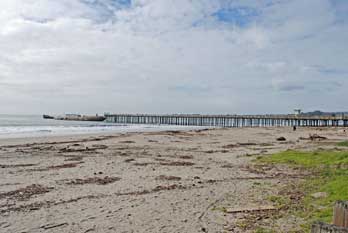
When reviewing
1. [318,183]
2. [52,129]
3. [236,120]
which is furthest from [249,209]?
[236,120]

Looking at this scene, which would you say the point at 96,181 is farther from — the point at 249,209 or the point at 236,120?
the point at 236,120

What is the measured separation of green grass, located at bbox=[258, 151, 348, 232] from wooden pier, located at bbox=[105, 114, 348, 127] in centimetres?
5470

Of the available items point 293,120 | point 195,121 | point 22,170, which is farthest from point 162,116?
point 22,170

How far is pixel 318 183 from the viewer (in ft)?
31.6

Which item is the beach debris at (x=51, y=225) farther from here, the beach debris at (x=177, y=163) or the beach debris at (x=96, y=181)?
the beach debris at (x=177, y=163)

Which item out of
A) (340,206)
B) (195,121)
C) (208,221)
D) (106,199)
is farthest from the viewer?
(195,121)

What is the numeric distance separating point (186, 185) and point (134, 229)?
3994 millimetres

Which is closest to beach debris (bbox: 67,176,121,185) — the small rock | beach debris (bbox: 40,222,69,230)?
beach debris (bbox: 40,222,69,230)

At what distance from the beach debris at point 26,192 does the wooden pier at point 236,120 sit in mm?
63677

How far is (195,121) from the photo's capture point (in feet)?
314

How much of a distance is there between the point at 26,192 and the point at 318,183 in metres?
8.10

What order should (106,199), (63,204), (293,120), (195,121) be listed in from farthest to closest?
(195,121) < (293,120) < (106,199) < (63,204)

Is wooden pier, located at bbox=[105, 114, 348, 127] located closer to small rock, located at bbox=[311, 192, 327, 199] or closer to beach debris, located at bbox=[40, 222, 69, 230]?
small rock, located at bbox=[311, 192, 327, 199]

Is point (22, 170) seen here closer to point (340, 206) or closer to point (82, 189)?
point (82, 189)
